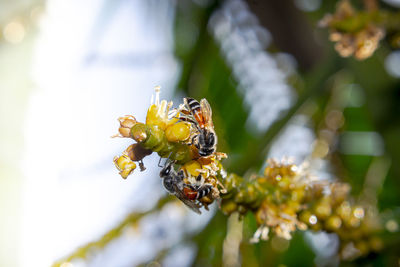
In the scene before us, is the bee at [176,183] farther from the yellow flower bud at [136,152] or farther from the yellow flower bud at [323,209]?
the yellow flower bud at [323,209]

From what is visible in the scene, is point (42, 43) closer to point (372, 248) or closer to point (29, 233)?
point (29, 233)

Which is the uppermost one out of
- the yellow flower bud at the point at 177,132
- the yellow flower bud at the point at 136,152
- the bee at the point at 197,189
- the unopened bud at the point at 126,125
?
the unopened bud at the point at 126,125

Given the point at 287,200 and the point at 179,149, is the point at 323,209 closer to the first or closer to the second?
the point at 287,200

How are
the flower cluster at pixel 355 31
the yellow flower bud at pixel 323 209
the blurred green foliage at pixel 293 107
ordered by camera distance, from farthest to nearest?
the blurred green foliage at pixel 293 107 < the flower cluster at pixel 355 31 < the yellow flower bud at pixel 323 209

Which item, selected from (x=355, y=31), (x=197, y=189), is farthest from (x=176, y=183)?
(x=355, y=31)

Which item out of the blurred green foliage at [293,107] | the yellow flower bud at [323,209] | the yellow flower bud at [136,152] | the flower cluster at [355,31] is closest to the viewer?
the yellow flower bud at [136,152]

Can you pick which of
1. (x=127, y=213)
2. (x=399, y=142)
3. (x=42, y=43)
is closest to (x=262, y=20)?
(x=42, y=43)

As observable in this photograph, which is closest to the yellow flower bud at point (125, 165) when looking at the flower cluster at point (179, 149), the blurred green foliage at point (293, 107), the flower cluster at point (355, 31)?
the flower cluster at point (179, 149)
